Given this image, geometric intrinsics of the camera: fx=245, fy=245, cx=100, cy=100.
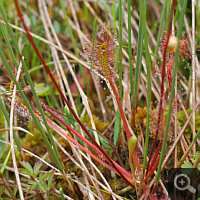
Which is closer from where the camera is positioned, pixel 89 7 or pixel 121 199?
pixel 121 199

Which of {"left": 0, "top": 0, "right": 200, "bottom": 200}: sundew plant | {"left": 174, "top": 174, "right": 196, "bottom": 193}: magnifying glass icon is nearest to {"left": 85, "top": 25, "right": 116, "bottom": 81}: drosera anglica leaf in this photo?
{"left": 0, "top": 0, "right": 200, "bottom": 200}: sundew plant

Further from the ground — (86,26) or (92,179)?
(86,26)

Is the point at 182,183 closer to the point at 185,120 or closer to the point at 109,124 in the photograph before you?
the point at 185,120

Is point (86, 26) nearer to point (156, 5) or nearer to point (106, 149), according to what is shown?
point (156, 5)

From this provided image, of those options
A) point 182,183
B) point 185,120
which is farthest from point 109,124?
point 182,183

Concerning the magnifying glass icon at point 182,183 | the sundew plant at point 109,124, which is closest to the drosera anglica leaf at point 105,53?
the sundew plant at point 109,124

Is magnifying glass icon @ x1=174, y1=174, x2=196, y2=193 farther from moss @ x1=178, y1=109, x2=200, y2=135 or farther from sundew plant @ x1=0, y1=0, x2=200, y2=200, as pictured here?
moss @ x1=178, y1=109, x2=200, y2=135

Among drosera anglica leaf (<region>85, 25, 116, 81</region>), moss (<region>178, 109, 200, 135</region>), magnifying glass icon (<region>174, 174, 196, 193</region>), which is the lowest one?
magnifying glass icon (<region>174, 174, 196, 193</region>)

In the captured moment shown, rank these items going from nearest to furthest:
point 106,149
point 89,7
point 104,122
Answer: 1. point 106,149
2. point 104,122
3. point 89,7

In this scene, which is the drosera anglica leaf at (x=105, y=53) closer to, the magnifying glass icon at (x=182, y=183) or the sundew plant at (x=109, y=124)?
the sundew plant at (x=109, y=124)

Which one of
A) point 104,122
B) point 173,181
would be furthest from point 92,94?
point 173,181

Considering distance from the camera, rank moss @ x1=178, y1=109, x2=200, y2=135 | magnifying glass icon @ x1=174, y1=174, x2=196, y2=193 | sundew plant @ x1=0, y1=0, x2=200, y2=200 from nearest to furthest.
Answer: sundew plant @ x1=0, y1=0, x2=200, y2=200 → magnifying glass icon @ x1=174, y1=174, x2=196, y2=193 → moss @ x1=178, y1=109, x2=200, y2=135
